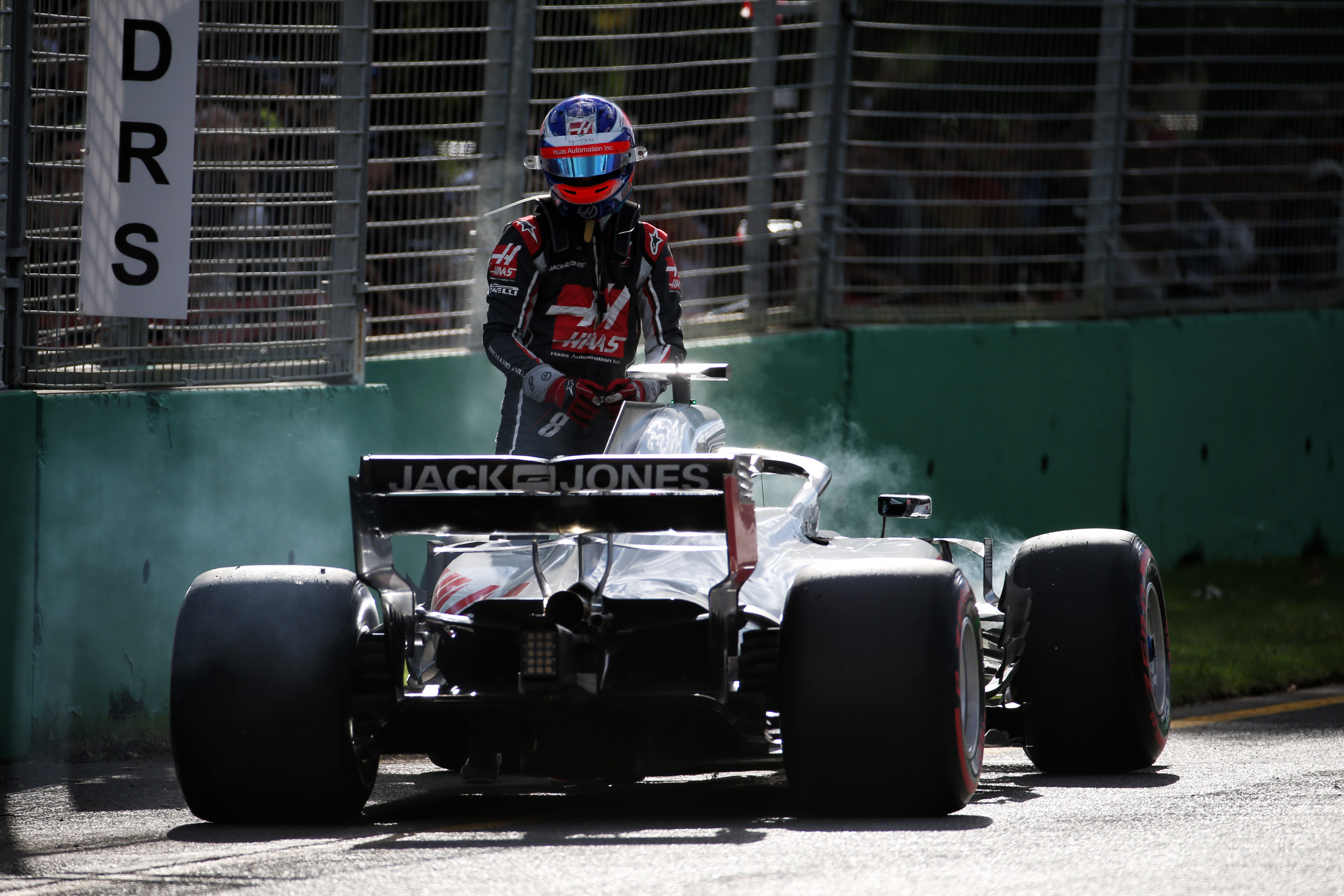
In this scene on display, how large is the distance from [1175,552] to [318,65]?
6.38 metres

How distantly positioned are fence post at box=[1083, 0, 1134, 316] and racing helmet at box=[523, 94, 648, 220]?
17.8ft

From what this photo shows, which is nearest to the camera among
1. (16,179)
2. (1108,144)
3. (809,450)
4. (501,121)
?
(16,179)

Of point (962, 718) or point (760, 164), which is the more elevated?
point (760, 164)

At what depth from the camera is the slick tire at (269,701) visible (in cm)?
527

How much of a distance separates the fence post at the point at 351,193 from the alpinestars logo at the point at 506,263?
1.52 metres

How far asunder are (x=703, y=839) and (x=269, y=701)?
3.98 ft

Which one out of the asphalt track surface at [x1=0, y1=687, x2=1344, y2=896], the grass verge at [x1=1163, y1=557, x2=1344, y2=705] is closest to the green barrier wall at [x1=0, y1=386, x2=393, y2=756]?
the asphalt track surface at [x1=0, y1=687, x2=1344, y2=896]

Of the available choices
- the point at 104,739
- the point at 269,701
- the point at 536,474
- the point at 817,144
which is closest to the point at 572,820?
the point at 269,701

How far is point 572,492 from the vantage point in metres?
5.20

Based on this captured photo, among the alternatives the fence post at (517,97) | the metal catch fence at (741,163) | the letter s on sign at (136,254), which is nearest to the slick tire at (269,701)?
the metal catch fence at (741,163)

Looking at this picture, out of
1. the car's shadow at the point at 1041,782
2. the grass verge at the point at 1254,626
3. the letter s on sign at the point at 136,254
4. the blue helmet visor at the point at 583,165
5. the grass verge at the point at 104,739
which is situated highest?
the blue helmet visor at the point at 583,165

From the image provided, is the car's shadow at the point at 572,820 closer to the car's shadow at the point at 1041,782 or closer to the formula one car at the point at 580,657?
the formula one car at the point at 580,657

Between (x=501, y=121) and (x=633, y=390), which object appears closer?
(x=633, y=390)

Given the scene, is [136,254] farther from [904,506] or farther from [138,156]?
[904,506]
